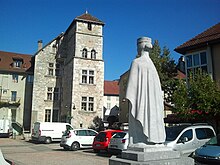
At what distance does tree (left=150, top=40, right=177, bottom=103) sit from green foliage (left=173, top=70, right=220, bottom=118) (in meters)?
8.23

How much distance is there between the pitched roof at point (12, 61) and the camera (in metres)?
38.2

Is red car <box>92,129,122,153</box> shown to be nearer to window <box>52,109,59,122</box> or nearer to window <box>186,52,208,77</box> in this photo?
window <box>186,52,208,77</box>

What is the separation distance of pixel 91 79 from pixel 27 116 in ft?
43.4

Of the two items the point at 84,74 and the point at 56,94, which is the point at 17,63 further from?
the point at 84,74

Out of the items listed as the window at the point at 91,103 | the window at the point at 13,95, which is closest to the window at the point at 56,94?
the window at the point at 13,95

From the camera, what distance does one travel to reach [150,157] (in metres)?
4.22

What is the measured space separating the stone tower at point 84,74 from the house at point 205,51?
520 inches

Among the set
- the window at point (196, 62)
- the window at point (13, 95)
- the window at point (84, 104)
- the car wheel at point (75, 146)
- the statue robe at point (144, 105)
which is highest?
the window at point (196, 62)

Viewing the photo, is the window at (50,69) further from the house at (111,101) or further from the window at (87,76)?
the house at (111,101)

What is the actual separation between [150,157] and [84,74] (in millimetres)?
28653

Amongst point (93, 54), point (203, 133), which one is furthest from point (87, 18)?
point (203, 133)

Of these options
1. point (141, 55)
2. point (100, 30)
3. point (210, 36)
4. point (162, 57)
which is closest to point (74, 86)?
point (100, 30)

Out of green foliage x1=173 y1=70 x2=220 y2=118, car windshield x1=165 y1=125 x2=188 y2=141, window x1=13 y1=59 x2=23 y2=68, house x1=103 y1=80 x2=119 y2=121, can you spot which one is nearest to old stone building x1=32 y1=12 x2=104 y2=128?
window x1=13 y1=59 x2=23 y2=68

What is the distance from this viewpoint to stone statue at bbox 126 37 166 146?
461cm
